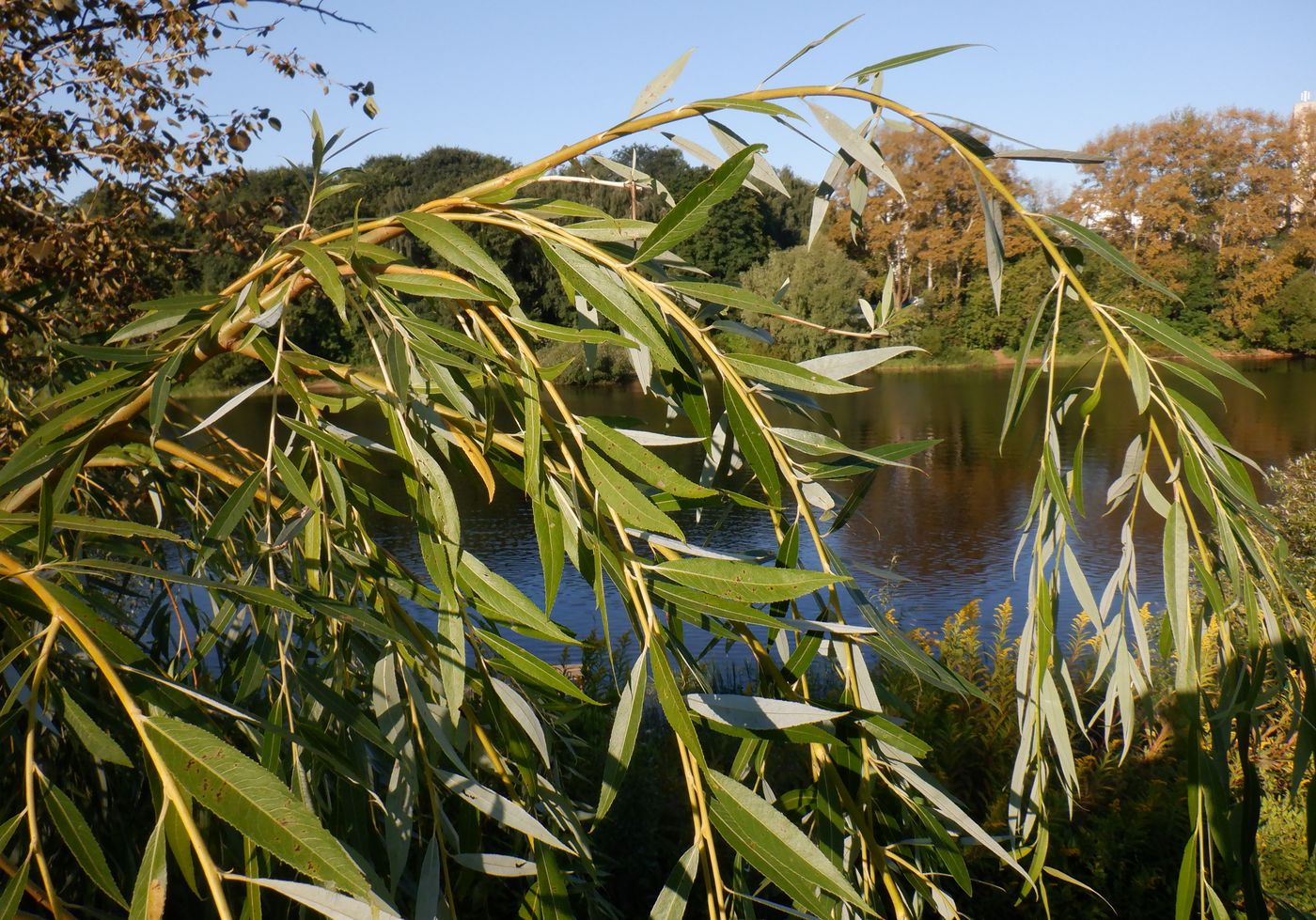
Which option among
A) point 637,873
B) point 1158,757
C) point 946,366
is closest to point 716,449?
point 637,873

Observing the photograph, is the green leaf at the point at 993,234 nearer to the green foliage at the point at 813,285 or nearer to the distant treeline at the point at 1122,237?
the green foliage at the point at 813,285

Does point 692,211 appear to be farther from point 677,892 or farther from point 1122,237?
point 1122,237

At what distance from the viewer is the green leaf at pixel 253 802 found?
32 cm

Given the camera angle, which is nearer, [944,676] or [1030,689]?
[944,676]

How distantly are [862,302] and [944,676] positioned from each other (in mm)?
376

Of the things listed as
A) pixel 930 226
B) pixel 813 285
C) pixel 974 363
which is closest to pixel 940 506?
pixel 813 285

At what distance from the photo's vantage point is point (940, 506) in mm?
7695

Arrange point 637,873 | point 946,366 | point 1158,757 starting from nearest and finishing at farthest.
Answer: point 637,873
point 1158,757
point 946,366

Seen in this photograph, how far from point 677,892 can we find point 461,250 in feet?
1.31

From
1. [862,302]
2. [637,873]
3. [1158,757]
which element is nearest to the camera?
[862,302]

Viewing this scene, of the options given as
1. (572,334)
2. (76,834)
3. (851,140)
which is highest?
(851,140)

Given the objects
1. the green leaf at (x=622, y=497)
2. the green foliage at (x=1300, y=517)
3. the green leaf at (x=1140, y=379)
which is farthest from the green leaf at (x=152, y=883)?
the green foliage at (x=1300, y=517)

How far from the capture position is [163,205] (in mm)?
→ 2664

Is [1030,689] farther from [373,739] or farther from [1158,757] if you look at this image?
[1158,757]
